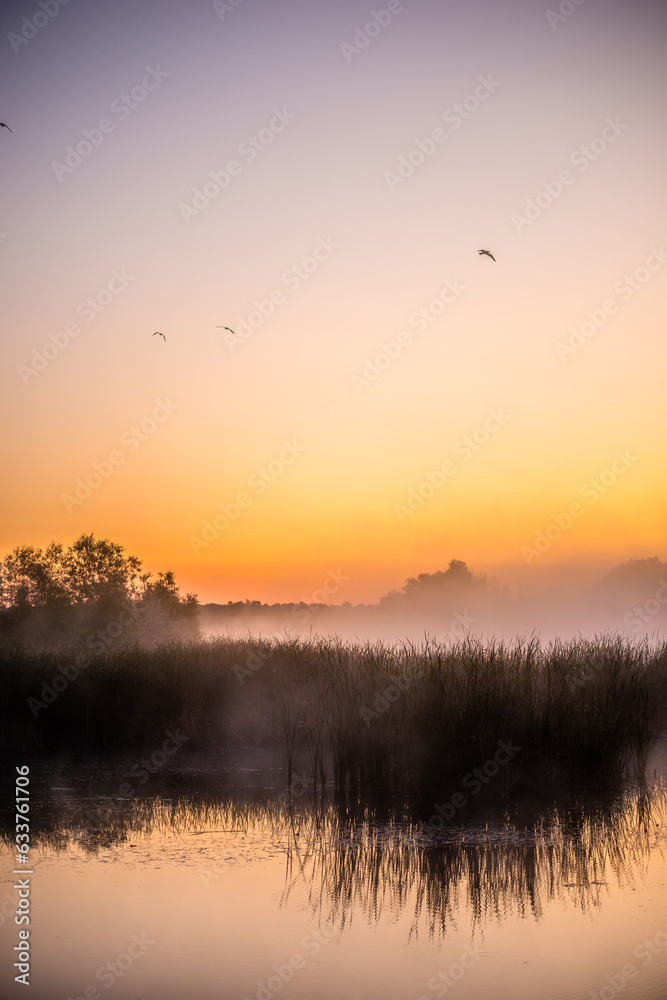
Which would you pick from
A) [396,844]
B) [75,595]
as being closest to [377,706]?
[396,844]

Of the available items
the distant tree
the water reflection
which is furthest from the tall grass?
the distant tree

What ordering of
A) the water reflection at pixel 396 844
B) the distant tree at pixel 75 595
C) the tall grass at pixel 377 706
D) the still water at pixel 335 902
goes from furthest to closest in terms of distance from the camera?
the distant tree at pixel 75 595 < the tall grass at pixel 377 706 < the water reflection at pixel 396 844 < the still water at pixel 335 902

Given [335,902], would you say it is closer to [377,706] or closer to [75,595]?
[377,706]

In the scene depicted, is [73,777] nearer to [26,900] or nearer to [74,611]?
[26,900]

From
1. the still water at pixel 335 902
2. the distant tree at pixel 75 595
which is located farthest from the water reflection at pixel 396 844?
the distant tree at pixel 75 595

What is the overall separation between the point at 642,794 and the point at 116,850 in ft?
16.6

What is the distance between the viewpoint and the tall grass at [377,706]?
8.52 meters

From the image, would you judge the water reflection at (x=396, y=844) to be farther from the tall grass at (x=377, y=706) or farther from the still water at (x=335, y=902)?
the tall grass at (x=377, y=706)

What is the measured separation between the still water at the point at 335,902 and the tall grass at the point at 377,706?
93 centimetres

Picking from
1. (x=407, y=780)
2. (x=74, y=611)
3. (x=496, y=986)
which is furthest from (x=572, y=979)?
(x=74, y=611)

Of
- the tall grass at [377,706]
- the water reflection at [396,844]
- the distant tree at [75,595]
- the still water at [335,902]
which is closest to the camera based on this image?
the still water at [335,902]

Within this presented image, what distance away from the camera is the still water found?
4242 millimetres

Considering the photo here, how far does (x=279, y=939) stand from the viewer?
4.71m

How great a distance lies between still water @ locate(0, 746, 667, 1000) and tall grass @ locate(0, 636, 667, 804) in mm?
928
